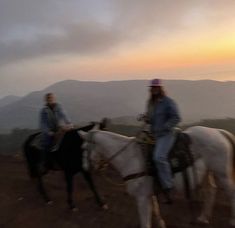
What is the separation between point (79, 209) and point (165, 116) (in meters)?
3.41

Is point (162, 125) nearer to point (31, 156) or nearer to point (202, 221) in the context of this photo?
point (202, 221)

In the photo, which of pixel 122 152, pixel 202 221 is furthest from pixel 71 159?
pixel 202 221

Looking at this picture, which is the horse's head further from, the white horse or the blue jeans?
the blue jeans

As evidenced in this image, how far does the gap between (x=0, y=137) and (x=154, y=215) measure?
32.0 meters

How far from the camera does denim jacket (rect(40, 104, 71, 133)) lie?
10.9 meters

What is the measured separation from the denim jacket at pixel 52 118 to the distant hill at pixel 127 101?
9885 centimetres

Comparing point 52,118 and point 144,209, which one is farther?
point 52,118

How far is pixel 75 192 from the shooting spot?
11883mm

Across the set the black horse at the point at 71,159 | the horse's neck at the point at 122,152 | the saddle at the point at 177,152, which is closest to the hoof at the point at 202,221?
the saddle at the point at 177,152

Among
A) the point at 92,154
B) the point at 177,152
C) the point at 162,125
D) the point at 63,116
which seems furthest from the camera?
the point at 63,116

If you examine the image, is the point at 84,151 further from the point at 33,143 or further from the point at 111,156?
the point at 33,143

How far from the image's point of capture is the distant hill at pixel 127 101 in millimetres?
122938

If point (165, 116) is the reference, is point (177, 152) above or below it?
below

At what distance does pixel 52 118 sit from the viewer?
Answer: 1089 cm
